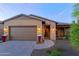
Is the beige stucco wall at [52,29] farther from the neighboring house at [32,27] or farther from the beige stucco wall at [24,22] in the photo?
the beige stucco wall at [24,22]

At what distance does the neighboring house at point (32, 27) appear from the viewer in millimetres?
13023

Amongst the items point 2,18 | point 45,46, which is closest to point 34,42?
point 45,46

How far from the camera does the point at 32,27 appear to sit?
43.1 ft

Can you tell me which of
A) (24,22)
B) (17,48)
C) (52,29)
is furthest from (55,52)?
(24,22)

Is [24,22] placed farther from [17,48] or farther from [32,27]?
[17,48]

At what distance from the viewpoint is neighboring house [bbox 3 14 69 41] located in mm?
13023

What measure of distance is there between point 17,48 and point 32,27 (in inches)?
28.8

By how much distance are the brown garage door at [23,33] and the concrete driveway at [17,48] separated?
0.63ft

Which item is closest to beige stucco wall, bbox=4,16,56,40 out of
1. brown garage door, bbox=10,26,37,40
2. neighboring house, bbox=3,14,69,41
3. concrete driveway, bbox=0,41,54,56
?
neighboring house, bbox=3,14,69,41

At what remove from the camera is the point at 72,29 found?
1286 cm

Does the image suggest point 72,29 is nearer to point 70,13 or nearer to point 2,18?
point 70,13

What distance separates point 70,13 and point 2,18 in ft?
6.27

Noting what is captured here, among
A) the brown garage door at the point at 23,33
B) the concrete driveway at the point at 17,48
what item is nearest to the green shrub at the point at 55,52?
the concrete driveway at the point at 17,48

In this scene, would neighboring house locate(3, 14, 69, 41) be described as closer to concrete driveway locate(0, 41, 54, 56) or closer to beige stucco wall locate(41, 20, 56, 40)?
beige stucco wall locate(41, 20, 56, 40)
